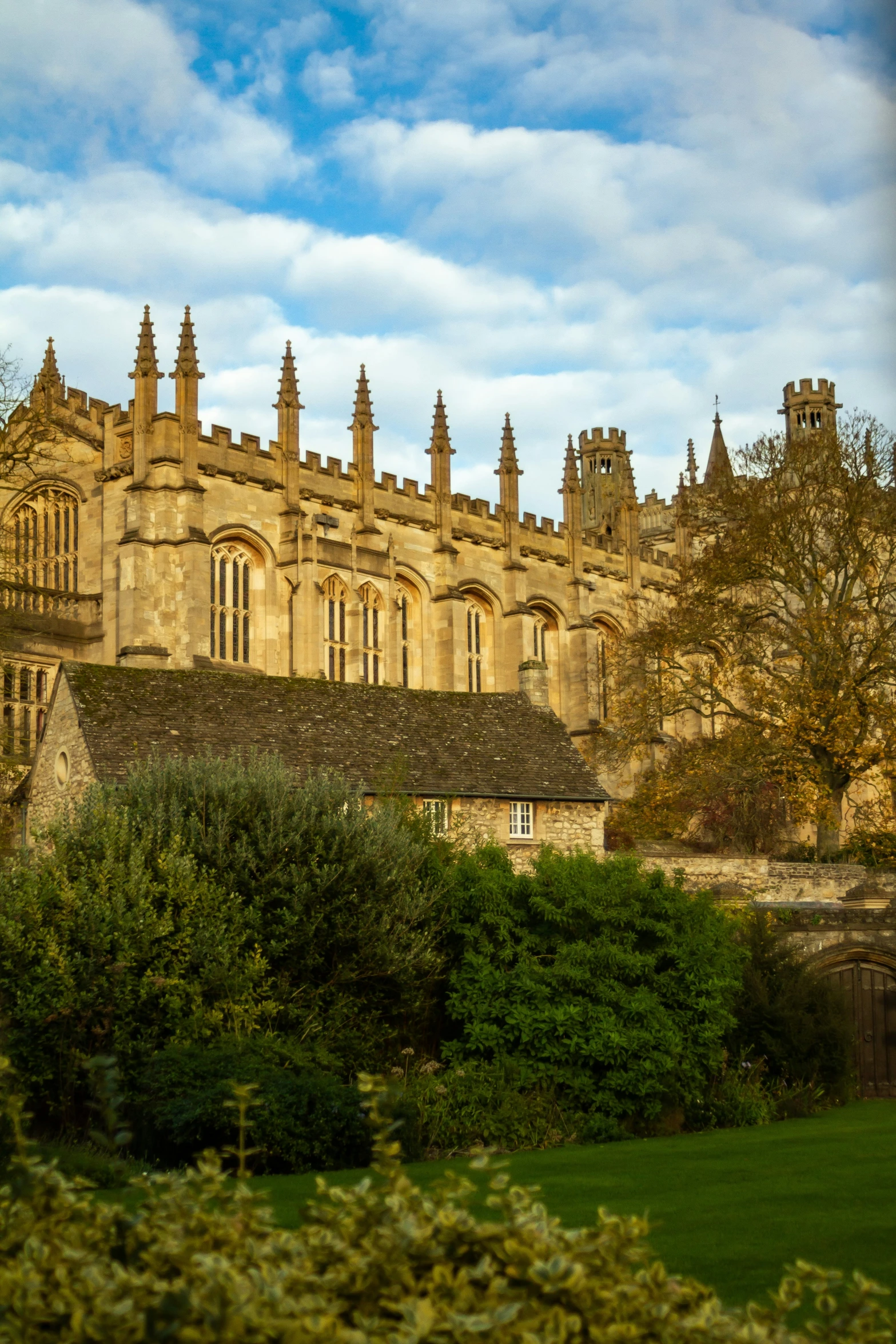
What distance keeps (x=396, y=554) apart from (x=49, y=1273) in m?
41.8

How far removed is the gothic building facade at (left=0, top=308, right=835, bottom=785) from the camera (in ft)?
128

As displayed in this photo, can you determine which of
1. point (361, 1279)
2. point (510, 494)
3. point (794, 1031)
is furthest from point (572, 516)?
point (361, 1279)

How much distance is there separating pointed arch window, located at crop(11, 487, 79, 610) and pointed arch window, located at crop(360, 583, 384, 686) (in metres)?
8.75

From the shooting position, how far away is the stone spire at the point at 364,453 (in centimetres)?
4509

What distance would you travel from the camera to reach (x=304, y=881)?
19.0 metres

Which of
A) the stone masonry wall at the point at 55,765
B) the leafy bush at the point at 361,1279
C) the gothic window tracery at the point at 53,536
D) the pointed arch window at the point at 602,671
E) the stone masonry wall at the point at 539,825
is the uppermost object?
the gothic window tracery at the point at 53,536

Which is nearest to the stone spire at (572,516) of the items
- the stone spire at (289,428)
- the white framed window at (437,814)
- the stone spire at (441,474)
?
the stone spire at (441,474)

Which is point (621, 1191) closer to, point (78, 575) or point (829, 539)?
point (829, 539)

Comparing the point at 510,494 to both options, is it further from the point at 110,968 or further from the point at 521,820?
the point at 110,968

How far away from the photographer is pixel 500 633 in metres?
50.1

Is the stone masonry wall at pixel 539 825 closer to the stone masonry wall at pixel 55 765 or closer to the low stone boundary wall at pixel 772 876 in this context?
the low stone boundary wall at pixel 772 876

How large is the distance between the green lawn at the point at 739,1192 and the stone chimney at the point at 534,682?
1395cm

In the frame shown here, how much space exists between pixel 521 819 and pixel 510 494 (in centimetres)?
2601

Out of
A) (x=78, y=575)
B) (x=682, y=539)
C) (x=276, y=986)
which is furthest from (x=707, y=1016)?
(x=682, y=539)
